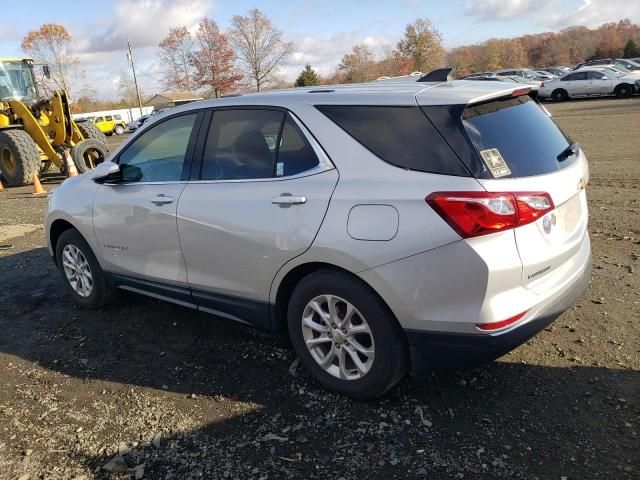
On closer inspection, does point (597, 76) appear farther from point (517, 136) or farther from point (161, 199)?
point (161, 199)

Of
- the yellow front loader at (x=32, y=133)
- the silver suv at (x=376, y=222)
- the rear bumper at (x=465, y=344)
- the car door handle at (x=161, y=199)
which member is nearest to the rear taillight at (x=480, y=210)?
the silver suv at (x=376, y=222)

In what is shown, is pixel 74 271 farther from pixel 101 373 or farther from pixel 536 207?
pixel 536 207

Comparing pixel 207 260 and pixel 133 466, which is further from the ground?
pixel 207 260

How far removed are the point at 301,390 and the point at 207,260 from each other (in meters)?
1.04

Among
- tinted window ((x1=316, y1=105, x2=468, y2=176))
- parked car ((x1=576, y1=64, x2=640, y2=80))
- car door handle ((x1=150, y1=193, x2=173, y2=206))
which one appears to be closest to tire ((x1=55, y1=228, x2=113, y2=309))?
car door handle ((x1=150, y1=193, x2=173, y2=206))

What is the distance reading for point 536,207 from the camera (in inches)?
109

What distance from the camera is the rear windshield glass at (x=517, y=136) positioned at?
9.33 feet

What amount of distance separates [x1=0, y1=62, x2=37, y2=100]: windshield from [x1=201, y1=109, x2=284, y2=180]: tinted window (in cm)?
1347

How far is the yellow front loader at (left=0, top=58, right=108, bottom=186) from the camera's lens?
43.7 ft

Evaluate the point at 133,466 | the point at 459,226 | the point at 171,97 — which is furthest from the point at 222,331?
the point at 171,97

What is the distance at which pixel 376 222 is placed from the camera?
286 cm

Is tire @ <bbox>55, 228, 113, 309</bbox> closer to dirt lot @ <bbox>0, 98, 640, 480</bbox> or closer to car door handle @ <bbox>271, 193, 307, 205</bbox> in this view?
dirt lot @ <bbox>0, 98, 640, 480</bbox>

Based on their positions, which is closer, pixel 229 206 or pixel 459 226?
pixel 459 226

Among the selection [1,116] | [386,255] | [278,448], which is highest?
[1,116]
